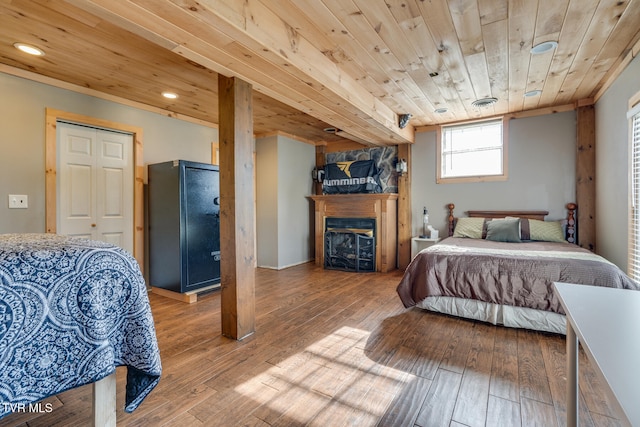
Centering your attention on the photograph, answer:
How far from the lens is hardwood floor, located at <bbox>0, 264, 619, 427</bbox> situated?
150cm

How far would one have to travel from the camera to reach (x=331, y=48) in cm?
243

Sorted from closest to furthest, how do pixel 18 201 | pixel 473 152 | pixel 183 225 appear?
pixel 18 201 → pixel 183 225 → pixel 473 152

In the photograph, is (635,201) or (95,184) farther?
(95,184)

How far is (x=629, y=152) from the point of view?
8.82 feet

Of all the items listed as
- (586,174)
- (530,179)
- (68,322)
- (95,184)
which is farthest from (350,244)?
(68,322)

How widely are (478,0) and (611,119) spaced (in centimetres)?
246

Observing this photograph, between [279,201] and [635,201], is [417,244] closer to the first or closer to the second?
[279,201]

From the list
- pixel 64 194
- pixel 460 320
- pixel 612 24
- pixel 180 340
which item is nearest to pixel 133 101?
pixel 64 194

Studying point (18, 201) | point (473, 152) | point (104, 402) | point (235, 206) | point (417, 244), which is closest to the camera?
point (104, 402)

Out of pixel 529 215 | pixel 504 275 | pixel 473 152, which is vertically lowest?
pixel 504 275

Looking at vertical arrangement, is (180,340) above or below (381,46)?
below

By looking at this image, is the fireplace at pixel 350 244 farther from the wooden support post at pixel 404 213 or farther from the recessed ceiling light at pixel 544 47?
the recessed ceiling light at pixel 544 47

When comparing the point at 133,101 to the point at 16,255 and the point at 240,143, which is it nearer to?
the point at 240,143

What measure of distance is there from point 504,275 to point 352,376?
1671 millimetres
